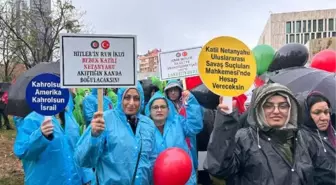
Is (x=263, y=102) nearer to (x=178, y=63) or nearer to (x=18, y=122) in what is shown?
(x=18, y=122)

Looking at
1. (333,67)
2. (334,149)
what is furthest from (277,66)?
(334,149)

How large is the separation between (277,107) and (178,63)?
3200mm

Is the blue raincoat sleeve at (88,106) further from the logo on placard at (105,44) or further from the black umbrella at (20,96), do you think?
the logo on placard at (105,44)

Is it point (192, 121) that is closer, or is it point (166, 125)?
point (166, 125)

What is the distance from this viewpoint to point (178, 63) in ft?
18.6

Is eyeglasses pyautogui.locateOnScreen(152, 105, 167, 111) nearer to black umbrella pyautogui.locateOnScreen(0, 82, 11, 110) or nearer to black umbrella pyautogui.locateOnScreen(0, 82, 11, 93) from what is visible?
black umbrella pyautogui.locateOnScreen(0, 82, 11, 110)

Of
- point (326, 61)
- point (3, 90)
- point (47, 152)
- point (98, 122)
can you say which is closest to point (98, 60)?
point (98, 122)

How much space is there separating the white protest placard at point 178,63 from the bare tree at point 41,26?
597 inches

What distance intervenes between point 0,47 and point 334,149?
24641mm

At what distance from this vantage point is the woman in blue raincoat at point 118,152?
3.09 meters

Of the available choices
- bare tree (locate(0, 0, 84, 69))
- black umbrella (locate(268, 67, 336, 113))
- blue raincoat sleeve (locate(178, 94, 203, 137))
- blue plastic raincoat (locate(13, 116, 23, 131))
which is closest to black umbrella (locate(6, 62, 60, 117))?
blue plastic raincoat (locate(13, 116, 23, 131))

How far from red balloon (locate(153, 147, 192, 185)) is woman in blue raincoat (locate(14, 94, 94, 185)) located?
85cm

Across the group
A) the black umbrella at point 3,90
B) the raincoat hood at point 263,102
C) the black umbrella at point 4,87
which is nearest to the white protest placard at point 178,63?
the raincoat hood at point 263,102

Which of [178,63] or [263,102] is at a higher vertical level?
[178,63]
